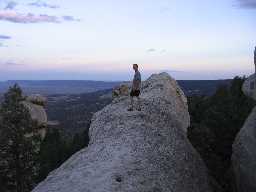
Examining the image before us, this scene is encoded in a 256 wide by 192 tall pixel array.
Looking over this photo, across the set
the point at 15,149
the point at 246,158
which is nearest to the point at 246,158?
the point at 246,158

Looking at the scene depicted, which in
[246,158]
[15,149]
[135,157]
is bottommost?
[15,149]

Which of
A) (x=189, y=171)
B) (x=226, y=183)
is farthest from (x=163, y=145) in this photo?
(x=226, y=183)

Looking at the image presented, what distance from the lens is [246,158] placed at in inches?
1153

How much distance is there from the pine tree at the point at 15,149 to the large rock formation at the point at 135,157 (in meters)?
6.11

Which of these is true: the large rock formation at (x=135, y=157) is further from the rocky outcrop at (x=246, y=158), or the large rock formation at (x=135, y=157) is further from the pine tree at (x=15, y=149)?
the pine tree at (x=15, y=149)

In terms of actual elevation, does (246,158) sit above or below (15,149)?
above

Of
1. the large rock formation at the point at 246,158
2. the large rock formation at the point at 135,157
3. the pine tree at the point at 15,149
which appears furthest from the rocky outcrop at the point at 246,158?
the pine tree at the point at 15,149

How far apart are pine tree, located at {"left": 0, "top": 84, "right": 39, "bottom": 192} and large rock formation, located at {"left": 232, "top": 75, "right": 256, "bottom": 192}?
55.0ft

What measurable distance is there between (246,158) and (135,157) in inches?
266

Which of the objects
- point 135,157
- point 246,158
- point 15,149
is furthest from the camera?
point 15,149

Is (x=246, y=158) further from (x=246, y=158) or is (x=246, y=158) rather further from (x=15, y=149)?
(x=15, y=149)

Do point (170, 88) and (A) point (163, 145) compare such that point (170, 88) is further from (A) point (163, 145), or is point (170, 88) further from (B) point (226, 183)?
(A) point (163, 145)

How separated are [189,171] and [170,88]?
17.6 meters

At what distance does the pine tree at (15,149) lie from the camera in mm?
40312
